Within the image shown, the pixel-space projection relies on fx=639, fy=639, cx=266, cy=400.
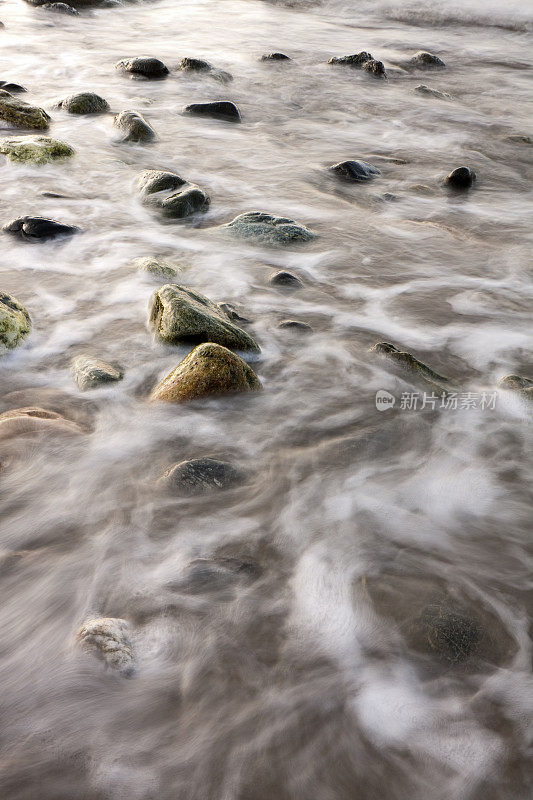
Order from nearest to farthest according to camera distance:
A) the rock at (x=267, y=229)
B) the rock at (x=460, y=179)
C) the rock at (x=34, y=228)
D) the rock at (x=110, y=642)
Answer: the rock at (x=110, y=642) < the rock at (x=34, y=228) < the rock at (x=267, y=229) < the rock at (x=460, y=179)

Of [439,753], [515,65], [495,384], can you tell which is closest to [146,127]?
[495,384]

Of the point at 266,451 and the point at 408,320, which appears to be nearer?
the point at 266,451

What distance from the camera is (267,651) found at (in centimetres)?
182

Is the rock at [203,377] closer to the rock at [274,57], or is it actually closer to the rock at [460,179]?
the rock at [460,179]

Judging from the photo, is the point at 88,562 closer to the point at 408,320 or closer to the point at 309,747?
the point at 309,747

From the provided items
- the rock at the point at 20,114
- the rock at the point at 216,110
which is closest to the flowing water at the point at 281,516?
the rock at the point at 20,114

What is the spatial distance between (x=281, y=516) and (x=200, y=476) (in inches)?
13.3

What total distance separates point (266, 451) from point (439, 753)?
1.30 meters

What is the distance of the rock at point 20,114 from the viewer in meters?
6.10

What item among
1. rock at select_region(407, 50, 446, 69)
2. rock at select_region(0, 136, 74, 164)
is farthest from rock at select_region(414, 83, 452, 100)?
rock at select_region(0, 136, 74, 164)

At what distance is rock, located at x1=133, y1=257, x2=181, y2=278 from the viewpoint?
391cm

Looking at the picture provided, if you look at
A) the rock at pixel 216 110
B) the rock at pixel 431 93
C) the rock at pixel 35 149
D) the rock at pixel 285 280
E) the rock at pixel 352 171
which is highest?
the rock at pixel 431 93

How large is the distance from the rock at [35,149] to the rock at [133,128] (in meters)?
0.66

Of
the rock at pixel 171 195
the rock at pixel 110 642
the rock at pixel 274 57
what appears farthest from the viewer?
the rock at pixel 274 57
